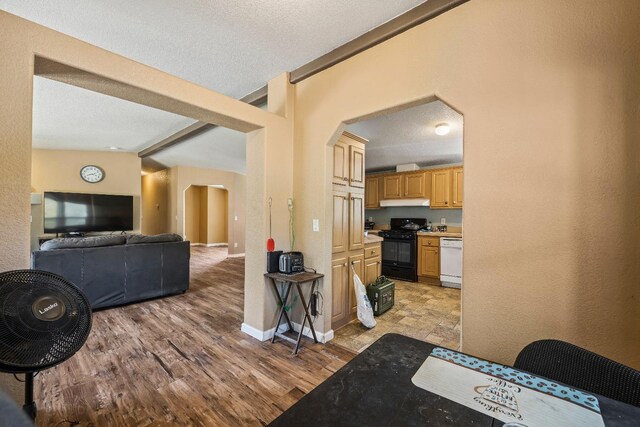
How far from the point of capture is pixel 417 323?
319 centimetres

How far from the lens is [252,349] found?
2.55 m

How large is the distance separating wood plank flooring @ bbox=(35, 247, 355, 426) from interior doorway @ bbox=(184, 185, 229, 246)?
6983mm

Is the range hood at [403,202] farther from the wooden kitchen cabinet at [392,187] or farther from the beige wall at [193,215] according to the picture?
the beige wall at [193,215]

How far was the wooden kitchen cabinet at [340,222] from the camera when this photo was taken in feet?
9.55

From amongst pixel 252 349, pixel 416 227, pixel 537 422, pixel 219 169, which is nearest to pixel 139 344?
pixel 252 349

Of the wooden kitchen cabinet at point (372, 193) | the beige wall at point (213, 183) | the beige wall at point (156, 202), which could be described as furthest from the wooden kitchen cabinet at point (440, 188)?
the beige wall at point (156, 202)

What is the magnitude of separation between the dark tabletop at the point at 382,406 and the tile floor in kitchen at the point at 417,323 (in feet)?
5.80

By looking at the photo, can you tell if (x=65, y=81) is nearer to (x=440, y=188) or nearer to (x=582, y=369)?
(x=582, y=369)

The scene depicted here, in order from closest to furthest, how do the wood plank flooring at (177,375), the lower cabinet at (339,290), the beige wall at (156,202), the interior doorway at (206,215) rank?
1. the wood plank flooring at (177,375)
2. the lower cabinet at (339,290)
3. the beige wall at (156,202)
4. the interior doorway at (206,215)

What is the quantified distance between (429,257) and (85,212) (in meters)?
7.01

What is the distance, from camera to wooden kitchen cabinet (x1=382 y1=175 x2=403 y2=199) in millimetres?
5846

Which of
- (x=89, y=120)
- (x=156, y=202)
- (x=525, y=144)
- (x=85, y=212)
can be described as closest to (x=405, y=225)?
(x=525, y=144)

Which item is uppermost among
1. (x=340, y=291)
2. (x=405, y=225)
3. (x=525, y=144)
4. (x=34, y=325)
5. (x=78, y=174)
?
(x=78, y=174)

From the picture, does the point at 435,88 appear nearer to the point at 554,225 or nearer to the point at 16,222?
the point at 554,225
